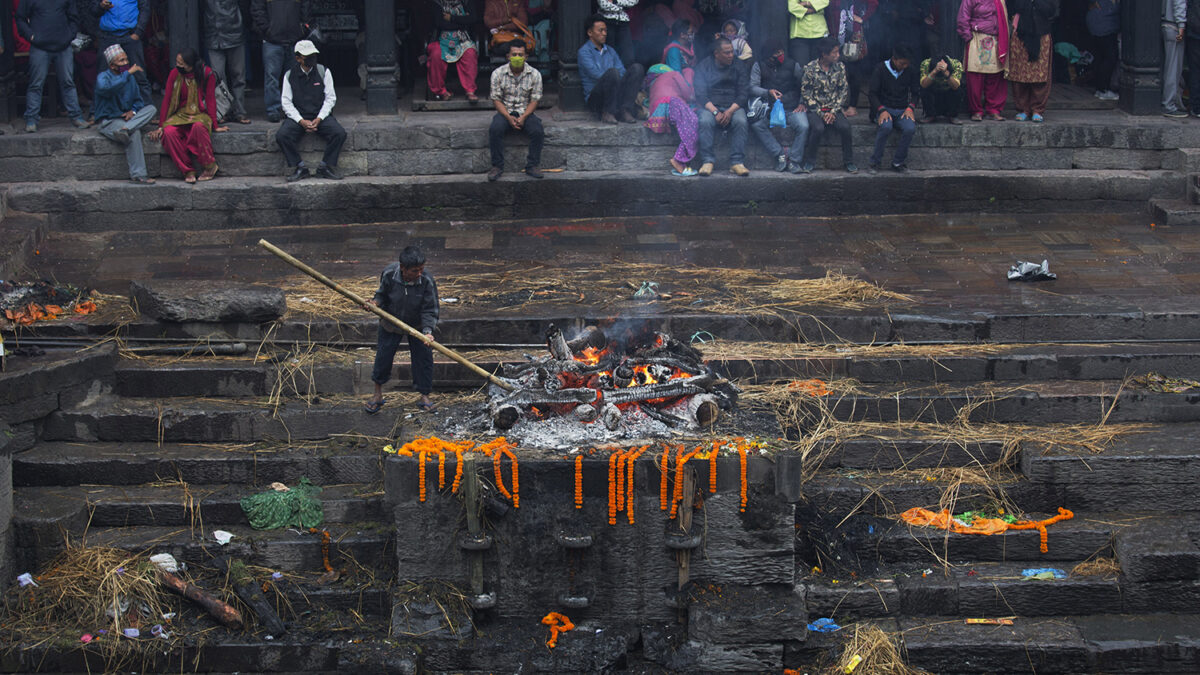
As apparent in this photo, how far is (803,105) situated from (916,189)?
143 cm

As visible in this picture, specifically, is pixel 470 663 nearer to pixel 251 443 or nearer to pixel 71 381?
pixel 251 443

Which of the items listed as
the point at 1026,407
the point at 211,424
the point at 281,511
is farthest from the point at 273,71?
the point at 1026,407

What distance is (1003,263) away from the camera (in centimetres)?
1219

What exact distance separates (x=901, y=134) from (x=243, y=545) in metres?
8.12

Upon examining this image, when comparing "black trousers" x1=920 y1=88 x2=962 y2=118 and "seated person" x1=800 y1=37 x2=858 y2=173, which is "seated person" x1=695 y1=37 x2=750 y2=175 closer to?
"seated person" x1=800 y1=37 x2=858 y2=173

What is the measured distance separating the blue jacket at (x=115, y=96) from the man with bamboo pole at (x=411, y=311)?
5806mm

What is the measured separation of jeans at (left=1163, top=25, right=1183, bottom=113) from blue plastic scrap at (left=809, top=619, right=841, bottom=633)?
898cm

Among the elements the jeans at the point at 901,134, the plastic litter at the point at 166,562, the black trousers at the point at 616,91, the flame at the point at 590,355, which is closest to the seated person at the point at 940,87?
the jeans at the point at 901,134

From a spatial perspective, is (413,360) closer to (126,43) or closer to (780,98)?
(780,98)

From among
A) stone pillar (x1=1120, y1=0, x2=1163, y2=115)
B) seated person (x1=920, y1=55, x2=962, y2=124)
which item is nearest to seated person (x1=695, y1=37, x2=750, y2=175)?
seated person (x1=920, y1=55, x2=962, y2=124)

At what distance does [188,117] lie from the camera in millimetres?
13578

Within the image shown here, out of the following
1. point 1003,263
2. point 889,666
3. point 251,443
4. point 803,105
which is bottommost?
point 889,666

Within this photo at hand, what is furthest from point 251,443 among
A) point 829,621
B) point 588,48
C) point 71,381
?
point 588,48

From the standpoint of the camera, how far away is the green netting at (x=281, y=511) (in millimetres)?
8984
